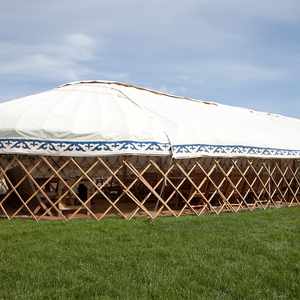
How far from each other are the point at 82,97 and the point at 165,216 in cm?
256

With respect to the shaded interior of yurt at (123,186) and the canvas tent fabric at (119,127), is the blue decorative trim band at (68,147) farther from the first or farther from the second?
the shaded interior of yurt at (123,186)

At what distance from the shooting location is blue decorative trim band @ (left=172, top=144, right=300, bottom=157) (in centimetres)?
902

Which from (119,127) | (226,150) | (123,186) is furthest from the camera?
(226,150)

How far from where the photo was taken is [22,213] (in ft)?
29.9

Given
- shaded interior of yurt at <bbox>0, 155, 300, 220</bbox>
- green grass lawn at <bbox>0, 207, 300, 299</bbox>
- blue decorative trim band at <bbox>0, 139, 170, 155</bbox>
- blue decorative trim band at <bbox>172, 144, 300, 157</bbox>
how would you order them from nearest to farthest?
green grass lawn at <bbox>0, 207, 300, 299</bbox> → blue decorative trim band at <bbox>0, 139, 170, 155</bbox> → shaded interior of yurt at <bbox>0, 155, 300, 220</bbox> → blue decorative trim band at <bbox>172, 144, 300, 157</bbox>

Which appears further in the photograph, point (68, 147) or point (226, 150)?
point (226, 150)

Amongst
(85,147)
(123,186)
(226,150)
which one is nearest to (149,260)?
(123,186)

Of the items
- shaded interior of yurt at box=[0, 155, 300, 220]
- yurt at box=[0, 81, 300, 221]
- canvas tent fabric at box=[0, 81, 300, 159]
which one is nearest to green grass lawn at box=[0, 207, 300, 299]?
shaded interior of yurt at box=[0, 155, 300, 220]

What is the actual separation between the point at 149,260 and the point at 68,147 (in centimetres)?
335

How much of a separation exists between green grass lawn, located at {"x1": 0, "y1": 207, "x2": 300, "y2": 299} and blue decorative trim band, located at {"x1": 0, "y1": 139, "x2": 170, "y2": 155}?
108cm

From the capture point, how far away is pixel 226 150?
9742mm

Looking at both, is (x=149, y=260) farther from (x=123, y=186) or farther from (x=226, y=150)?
(x=226, y=150)

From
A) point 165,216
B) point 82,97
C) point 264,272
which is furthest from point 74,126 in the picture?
point 264,272

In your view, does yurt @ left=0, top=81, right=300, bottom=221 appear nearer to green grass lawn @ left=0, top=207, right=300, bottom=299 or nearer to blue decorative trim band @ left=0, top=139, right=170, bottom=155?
blue decorative trim band @ left=0, top=139, right=170, bottom=155
